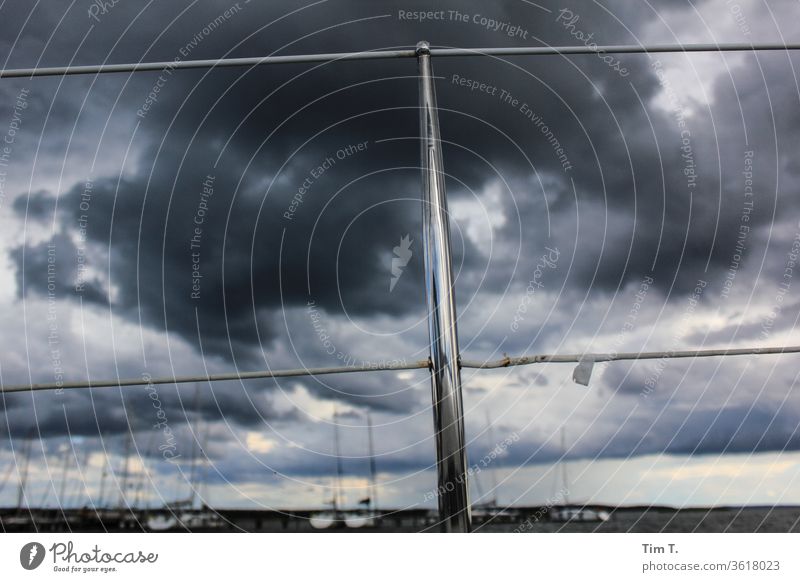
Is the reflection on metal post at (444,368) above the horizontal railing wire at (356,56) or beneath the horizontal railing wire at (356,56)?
beneath

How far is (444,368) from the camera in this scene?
268 cm

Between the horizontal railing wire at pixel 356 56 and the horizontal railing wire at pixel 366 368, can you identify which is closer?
the horizontal railing wire at pixel 366 368

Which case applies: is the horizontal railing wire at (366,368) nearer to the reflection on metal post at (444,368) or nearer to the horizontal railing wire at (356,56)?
the reflection on metal post at (444,368)

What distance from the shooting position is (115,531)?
2836 mm

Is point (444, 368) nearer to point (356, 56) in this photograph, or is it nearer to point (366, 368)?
point (366, 368)

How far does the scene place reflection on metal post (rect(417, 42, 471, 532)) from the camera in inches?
104

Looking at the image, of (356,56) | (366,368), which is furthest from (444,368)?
(356,56)

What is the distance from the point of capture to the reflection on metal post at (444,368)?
2645mm

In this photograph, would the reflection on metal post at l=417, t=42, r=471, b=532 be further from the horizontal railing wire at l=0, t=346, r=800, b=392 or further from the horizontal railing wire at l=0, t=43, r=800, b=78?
the horizontal railing wire at l=0, t=43, r=800, b=78

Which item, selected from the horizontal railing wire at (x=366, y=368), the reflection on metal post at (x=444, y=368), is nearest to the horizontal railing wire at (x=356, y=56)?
the reflection on metal post at (x=444, y=368)
